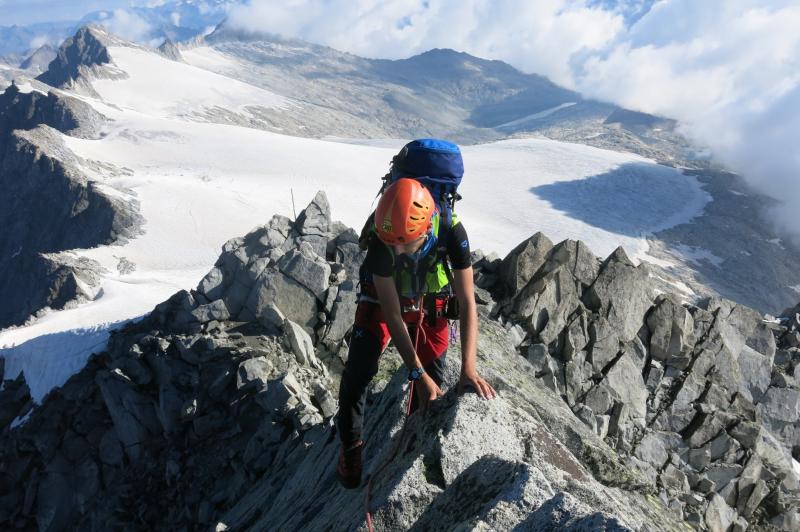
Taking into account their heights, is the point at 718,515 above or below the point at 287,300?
below

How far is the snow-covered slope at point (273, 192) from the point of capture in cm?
4444

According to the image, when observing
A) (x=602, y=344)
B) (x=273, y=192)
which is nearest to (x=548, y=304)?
(x=602, y=344)

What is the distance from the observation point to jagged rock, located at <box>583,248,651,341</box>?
17609 mm

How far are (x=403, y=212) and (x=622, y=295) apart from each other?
14209mm

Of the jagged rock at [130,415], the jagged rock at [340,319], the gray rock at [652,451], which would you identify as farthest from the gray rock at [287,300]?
the gray rock at [652,451]

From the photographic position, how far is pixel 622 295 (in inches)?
703

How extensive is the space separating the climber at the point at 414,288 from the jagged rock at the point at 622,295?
40.0 ft

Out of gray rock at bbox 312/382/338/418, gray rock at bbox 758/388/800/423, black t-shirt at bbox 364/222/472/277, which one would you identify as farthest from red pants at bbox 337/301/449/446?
gray rock at bbox 758/388/800/423

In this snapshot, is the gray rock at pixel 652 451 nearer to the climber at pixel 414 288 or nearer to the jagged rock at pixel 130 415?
the climber at pixel 414 288

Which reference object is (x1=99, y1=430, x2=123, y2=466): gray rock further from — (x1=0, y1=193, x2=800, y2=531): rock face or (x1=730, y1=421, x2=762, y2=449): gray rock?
(x1=730, y1=421, x2=762, y2=449): gray rock

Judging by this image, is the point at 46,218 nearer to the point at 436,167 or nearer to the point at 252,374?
the point at 252,374

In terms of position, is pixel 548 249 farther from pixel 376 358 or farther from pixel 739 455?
pixel 376 358

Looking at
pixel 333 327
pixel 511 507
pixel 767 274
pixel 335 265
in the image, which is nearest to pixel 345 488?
pixel 511 507

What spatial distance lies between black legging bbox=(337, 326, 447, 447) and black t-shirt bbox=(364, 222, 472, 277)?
98 centimetres
